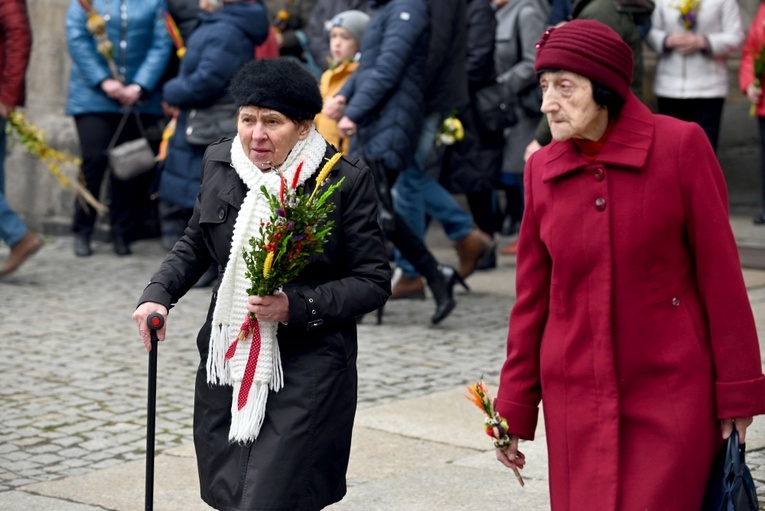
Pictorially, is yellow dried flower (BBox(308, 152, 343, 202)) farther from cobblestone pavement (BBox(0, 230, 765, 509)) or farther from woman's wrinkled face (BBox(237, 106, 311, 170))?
cobblestone pavement (BBox(0, 230, 765, 509))

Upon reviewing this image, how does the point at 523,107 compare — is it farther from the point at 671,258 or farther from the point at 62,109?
the point at 671,258

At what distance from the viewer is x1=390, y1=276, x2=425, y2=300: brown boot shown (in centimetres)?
935

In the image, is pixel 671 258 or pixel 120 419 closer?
pixel 671 258

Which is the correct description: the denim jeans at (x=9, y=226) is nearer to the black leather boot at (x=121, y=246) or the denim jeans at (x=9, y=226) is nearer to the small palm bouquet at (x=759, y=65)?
the black leather boot at (x=121, y=246)

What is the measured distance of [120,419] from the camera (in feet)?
21.3

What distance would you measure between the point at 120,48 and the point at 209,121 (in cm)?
144

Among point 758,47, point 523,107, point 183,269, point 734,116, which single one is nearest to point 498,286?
point 523,107

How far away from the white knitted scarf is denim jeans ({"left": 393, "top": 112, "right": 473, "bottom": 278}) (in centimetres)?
499

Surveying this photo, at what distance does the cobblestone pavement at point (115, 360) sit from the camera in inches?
240

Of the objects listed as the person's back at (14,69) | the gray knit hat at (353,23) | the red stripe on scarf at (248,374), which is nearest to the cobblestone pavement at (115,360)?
the person's back at (14,69)

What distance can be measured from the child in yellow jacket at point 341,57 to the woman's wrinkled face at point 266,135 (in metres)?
4.69

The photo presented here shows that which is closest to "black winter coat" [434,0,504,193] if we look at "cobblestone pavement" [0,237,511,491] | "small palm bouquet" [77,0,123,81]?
"cobblestone pavement" [0,237,511,491]

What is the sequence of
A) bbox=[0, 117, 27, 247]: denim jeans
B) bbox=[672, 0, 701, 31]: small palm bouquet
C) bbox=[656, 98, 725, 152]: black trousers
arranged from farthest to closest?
bbox=[656, 98, 725, 152]: black trousers < bbox=[672, 0, 701, 31]: small palm bouquet < bbox=[0, 117, 27, 247]: denim jeans

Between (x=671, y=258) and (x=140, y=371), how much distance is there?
4.41m
